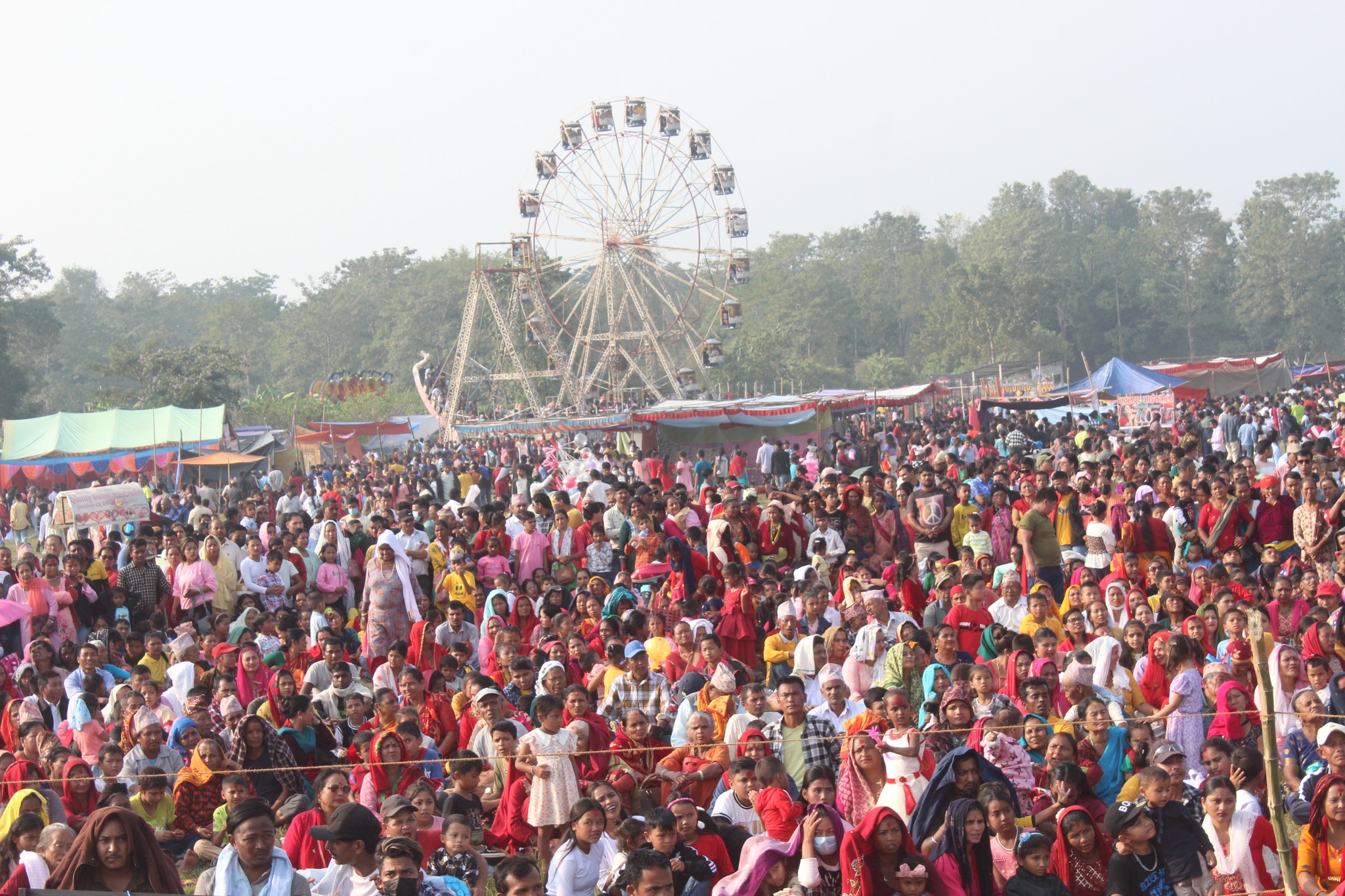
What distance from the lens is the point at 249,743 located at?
21.0 feet

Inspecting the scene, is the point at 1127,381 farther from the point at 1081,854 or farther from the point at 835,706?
the point at 1081,854

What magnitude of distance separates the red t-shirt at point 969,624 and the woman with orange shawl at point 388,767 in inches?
131

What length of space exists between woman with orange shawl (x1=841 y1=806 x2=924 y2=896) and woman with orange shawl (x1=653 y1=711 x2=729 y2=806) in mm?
1602

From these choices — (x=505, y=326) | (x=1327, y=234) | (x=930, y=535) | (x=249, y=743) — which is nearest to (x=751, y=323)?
(x=1327, y=234)

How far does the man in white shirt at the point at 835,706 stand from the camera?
637cm

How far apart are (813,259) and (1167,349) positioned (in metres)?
27.4

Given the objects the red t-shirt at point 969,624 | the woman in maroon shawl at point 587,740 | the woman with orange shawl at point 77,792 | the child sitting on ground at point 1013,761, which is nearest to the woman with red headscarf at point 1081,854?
the child sitting on ground at point 1013,761

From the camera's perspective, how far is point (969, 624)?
25.5ft

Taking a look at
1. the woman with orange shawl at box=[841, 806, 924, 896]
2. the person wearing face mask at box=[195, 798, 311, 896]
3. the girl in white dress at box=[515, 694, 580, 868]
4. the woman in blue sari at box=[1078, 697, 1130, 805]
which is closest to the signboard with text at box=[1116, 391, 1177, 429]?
the woman in blue sari at box=[1078, 697, 1130, 805]

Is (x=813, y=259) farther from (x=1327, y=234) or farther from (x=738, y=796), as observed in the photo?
(x=738, y=796)

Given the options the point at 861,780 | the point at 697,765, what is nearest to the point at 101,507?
the point at 697,765

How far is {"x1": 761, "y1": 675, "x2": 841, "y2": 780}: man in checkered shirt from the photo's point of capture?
614 cm

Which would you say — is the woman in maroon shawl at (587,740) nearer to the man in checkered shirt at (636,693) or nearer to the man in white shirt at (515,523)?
the man in checkered shirt at (636,693)

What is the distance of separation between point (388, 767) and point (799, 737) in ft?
6.40
